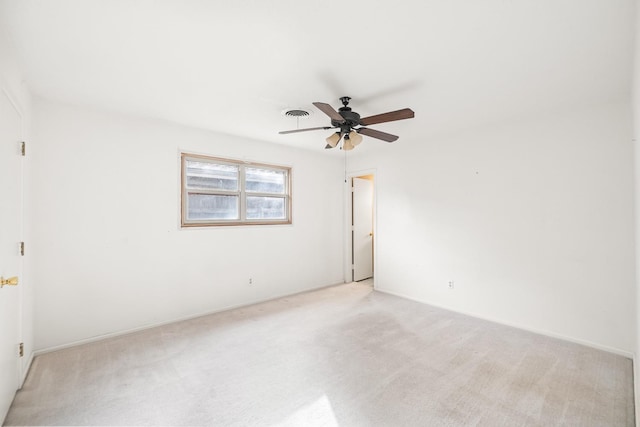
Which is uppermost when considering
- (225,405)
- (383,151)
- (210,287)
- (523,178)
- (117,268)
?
(383,151)

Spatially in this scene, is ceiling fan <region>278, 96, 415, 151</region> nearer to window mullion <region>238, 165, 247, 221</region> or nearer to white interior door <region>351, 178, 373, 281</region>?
window mullion <region>238, 165, 247, 221</region>

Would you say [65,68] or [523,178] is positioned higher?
[65,68]

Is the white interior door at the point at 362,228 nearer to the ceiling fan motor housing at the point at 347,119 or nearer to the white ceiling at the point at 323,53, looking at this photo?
the white ceiling at the point at 323,53

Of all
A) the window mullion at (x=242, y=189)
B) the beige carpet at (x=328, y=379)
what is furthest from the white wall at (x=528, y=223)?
the window mullion at (x=242, y=189)

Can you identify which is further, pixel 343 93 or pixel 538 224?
pixel 538 224

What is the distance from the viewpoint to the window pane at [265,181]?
4.49 metres

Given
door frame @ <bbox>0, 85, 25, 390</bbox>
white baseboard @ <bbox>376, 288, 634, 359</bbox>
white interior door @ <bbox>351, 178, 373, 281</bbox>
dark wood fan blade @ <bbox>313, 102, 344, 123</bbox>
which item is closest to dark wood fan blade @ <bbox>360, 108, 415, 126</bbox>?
dark wood fan blade @ <bbox>313, 102, 344, 123</bbox>

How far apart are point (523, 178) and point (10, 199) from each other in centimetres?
469

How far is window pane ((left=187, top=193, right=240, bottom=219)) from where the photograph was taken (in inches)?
154

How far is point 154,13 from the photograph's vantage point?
1.68 meters

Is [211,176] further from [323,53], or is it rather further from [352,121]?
[323,53]

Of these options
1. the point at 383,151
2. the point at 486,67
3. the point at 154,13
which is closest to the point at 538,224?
the point at 486,67

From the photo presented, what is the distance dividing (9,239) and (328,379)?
2.46m

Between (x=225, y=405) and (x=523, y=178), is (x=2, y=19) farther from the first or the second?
(x=523, y=178)
